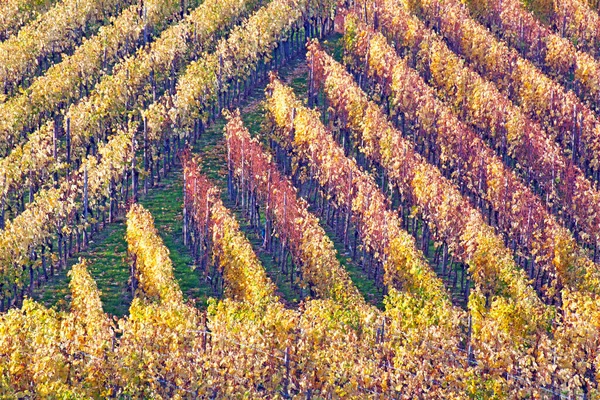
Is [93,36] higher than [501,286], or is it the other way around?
[93,36]

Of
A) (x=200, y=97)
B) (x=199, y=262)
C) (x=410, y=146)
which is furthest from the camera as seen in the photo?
(x=200, y=97)

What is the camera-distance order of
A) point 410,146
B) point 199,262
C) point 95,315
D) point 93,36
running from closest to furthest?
1. point 95,315
2. point 199,262
3. point 410,146
4. point 93,36

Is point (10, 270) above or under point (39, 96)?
under

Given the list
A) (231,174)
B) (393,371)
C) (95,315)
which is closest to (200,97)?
(231,174)

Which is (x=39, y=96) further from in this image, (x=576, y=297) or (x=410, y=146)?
(x=576, y=297)

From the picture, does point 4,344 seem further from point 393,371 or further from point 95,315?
point 393,371

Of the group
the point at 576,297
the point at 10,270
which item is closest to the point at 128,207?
the point at 10,270


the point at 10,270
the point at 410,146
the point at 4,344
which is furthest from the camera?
the point at 410,146

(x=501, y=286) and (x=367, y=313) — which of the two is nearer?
(x=367, y=313)

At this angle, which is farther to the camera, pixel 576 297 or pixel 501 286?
pixel 501 286
